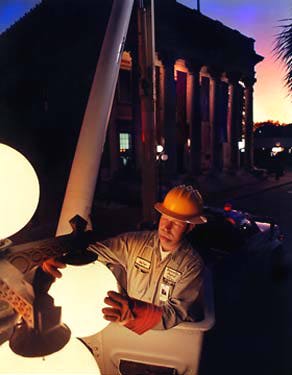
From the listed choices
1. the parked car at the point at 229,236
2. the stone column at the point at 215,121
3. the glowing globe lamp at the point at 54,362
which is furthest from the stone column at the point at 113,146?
the glowing globe lamp at the point at 54,362

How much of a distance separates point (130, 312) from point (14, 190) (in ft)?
2.34

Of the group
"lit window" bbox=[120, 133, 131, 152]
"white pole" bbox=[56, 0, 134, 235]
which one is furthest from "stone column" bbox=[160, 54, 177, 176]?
"white pole" bbox=[56, 0, 134, 235]

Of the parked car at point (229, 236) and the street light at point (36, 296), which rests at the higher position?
the street light at point (36, 296)

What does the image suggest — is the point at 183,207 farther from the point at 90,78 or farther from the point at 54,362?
the point at 90,78

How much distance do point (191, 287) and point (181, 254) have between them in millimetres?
349

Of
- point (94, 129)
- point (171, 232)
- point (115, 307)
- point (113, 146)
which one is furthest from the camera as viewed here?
point (113, 146)

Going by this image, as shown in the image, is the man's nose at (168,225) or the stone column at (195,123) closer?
the man's nose at (168,225)

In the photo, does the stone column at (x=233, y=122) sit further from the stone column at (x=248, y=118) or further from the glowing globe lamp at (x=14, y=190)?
the glowing globe lamp at (x=14, y=190)

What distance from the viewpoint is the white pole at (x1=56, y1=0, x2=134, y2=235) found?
363 cm

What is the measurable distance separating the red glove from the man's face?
968 mm

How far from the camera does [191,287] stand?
88.3 inches

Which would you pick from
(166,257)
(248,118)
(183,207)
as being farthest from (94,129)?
(248,118)

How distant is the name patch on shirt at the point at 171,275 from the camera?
2.42 m

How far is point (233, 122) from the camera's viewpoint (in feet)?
93.5
